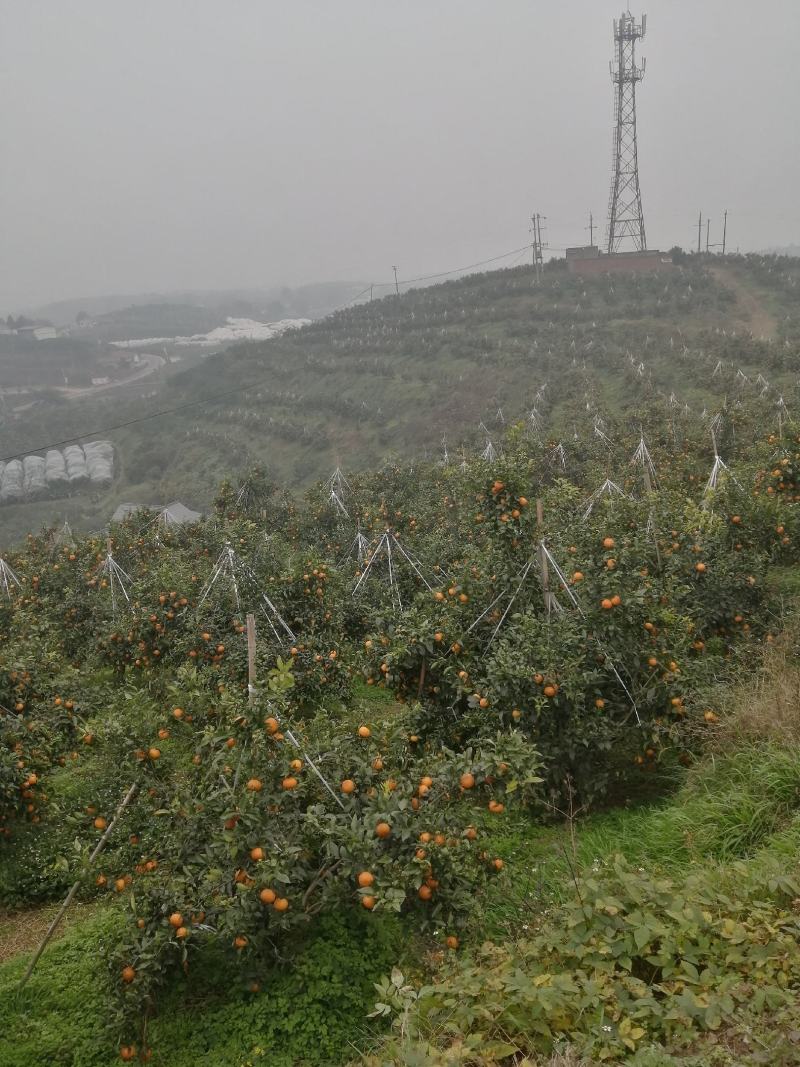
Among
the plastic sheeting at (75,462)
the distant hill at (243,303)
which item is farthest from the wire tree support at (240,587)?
the distant hill at (243,303)

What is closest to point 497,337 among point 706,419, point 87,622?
point 706,419

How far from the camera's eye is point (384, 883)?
3.24m

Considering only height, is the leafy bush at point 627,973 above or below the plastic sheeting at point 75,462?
above

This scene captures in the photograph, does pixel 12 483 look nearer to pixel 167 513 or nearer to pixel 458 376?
pixel 458 376

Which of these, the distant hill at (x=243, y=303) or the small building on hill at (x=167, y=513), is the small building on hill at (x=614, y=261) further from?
the distant hill at (x=243, y=303)

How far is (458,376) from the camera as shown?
104 ft

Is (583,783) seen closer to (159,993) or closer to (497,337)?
(159,993)

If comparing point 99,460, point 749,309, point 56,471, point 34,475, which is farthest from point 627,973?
point 34,475

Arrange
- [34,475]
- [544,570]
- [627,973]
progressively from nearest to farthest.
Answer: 1. [627,973]
2. [544,570]
3. [34,475]

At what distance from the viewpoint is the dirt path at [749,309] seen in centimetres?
3008

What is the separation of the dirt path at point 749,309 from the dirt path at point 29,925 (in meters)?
31.7

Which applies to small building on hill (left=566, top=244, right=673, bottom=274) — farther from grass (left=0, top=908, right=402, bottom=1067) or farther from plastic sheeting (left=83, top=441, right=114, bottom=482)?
grass (left=0, top=908, right=402, bottom=1067)

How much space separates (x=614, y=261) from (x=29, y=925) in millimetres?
44101

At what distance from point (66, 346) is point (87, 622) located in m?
74.6
